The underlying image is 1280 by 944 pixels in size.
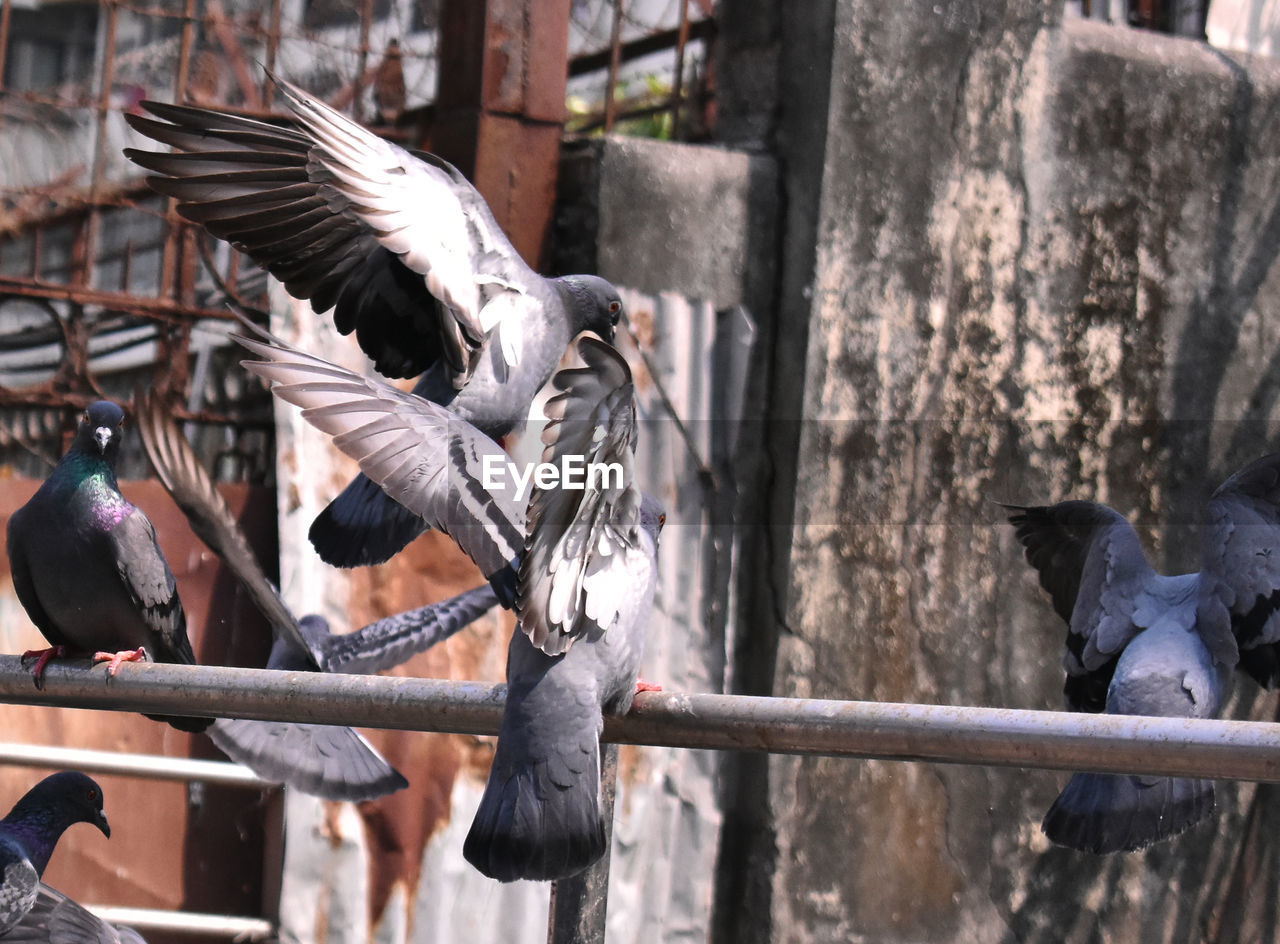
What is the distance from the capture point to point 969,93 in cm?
423

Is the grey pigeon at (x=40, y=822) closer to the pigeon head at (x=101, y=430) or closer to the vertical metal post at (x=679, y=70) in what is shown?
the pigeon head at (x=101, y=430)

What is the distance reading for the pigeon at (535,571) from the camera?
1.95 m

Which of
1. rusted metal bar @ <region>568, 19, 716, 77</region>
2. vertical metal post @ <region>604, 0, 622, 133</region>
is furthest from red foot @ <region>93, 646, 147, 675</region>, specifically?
rusted metal bar @ <region>568, 19, 716, 77</region>

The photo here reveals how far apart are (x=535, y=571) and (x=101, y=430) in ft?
4.31

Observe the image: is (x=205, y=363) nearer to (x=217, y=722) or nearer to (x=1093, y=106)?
(x=217, y=722)

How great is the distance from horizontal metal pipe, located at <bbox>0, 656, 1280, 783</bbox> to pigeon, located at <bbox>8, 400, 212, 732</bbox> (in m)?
0.51

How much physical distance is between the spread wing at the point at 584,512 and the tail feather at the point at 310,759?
1140mm

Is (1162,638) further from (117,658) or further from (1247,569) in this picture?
(117,658)

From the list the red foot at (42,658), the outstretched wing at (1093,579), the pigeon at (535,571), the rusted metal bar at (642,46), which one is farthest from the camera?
the rusted metal bar at (642,46)

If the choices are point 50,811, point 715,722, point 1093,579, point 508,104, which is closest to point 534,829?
point 715,722

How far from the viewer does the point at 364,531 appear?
2949mm

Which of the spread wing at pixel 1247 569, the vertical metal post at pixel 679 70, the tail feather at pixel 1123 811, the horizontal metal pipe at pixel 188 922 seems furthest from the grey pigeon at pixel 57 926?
the vertical metal post at pixel 679 70

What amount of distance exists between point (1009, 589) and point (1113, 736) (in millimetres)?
2544

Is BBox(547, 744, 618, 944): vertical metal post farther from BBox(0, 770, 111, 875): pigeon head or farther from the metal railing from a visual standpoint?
BBox(0, 770, 111, 875): pigeon head
